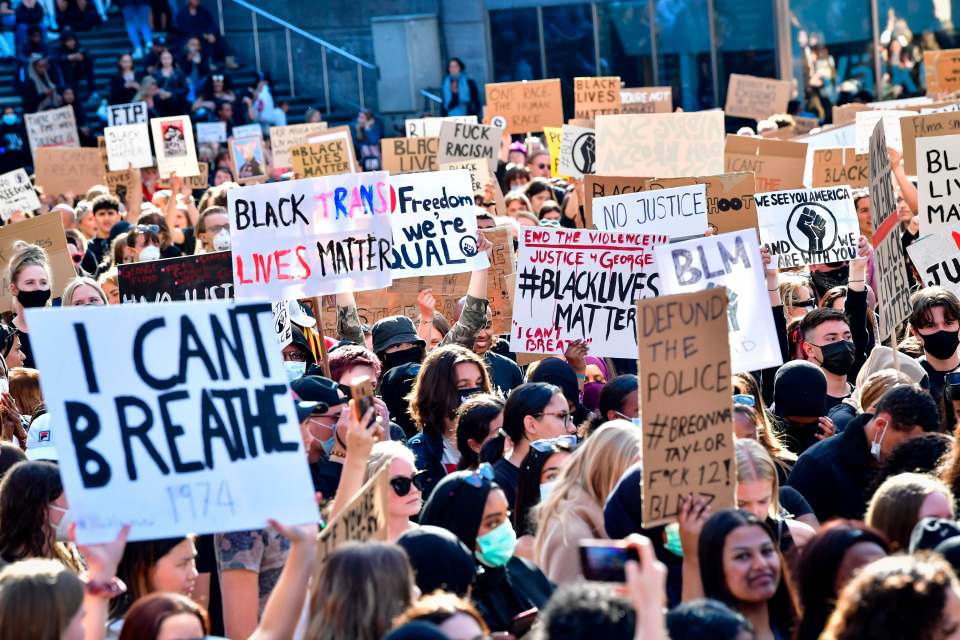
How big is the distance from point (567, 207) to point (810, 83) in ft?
48.9

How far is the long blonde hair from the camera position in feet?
17.4

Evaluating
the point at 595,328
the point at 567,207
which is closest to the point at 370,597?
the point at 595,328

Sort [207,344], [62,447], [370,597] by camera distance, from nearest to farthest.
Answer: [370,597]
[62,447]
[207,344]

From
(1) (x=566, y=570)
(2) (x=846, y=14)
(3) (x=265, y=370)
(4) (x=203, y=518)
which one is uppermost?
(2) (x=846, y=14)

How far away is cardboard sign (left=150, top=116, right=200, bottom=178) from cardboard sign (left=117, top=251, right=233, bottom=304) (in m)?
9.99

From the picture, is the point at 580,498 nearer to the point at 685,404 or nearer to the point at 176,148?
the point at 685,404

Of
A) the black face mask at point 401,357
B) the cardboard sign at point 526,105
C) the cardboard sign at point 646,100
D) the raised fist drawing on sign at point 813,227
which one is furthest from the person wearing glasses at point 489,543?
the cardboard sign at point 646,100

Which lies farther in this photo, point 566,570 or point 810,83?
point 810,83

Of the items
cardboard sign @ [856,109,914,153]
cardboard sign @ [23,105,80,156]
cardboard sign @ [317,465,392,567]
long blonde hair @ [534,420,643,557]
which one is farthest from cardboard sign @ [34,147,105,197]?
cardboard sign @ [317,465,392,567]

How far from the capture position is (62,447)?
4340 millimetres

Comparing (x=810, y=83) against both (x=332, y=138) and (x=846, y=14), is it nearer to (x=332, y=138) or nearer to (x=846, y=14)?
(x=846, y=14)

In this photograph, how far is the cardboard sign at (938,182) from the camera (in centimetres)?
954

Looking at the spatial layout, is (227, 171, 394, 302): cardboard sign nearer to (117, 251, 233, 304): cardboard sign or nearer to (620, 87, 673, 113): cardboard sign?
(117, 251, 233, 304): cardboard sign

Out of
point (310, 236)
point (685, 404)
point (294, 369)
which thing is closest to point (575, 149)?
point (310, 236)
